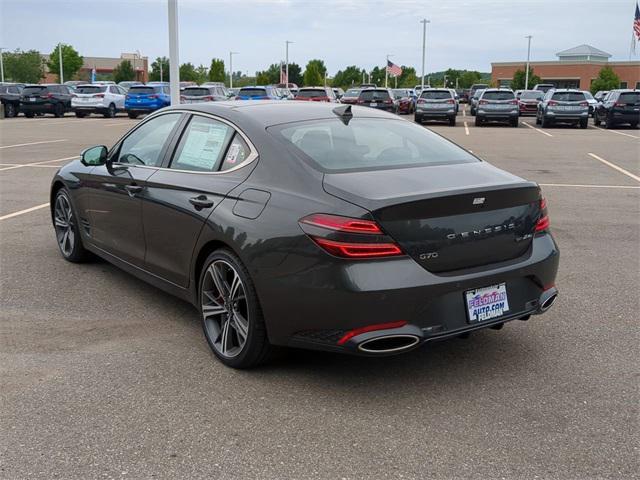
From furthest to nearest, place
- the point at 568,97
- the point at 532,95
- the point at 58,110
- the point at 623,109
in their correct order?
the point at 532,95 → the point at 58,110 → the point at 568,97 → the point at 623,109

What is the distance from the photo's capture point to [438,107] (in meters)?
29.7

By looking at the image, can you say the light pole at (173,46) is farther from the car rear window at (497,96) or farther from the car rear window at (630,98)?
the car rear window at (630,98)

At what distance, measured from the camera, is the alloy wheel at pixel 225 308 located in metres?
4.13

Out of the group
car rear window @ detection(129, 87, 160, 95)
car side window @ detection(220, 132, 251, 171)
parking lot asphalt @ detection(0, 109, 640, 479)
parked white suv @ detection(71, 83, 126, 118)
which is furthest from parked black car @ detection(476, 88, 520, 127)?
car side window @ detection(220, 132, 251, 171)

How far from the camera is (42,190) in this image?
35.8 feet

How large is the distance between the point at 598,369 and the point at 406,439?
1508 millimetres

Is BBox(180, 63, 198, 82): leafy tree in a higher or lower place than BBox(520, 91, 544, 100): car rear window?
higher

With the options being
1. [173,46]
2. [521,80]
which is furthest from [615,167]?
[521,80]

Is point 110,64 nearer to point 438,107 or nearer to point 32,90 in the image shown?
point 32,90

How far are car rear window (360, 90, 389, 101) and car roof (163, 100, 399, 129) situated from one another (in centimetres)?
2787

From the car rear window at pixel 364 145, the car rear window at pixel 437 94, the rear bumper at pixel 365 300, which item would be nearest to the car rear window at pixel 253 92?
the car rear window at pixel 437 94

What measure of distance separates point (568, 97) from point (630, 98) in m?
2.34

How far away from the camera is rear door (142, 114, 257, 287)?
4.35m

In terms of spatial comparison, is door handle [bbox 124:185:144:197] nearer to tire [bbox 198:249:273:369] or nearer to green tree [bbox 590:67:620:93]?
tire [bbox 198:249:273:369]
